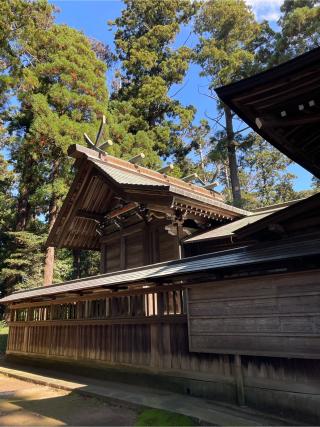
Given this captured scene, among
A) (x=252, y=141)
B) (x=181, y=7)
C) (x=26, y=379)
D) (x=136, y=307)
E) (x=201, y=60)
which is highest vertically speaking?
(x=181, y=7)

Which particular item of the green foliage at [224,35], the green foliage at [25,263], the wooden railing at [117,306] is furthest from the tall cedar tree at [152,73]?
the wooden railing at [117,306]

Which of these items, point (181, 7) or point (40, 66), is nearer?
point (40, 66)

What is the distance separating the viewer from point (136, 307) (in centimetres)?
855

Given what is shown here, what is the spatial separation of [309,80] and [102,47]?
119ft

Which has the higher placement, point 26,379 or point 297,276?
point 297,276

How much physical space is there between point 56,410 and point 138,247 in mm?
6262

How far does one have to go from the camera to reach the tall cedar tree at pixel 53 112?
19.7 meters

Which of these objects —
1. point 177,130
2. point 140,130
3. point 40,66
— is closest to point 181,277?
point 40,66

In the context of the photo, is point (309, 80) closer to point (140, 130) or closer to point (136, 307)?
point (136, 307)

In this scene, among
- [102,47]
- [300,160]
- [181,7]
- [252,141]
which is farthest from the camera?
[102,47]

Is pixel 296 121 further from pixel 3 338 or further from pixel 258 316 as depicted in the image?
pixel 3 338

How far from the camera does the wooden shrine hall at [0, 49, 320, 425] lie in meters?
5.33

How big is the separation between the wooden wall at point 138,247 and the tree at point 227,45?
1488 cm

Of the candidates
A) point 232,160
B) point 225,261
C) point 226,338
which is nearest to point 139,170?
point 225,261
